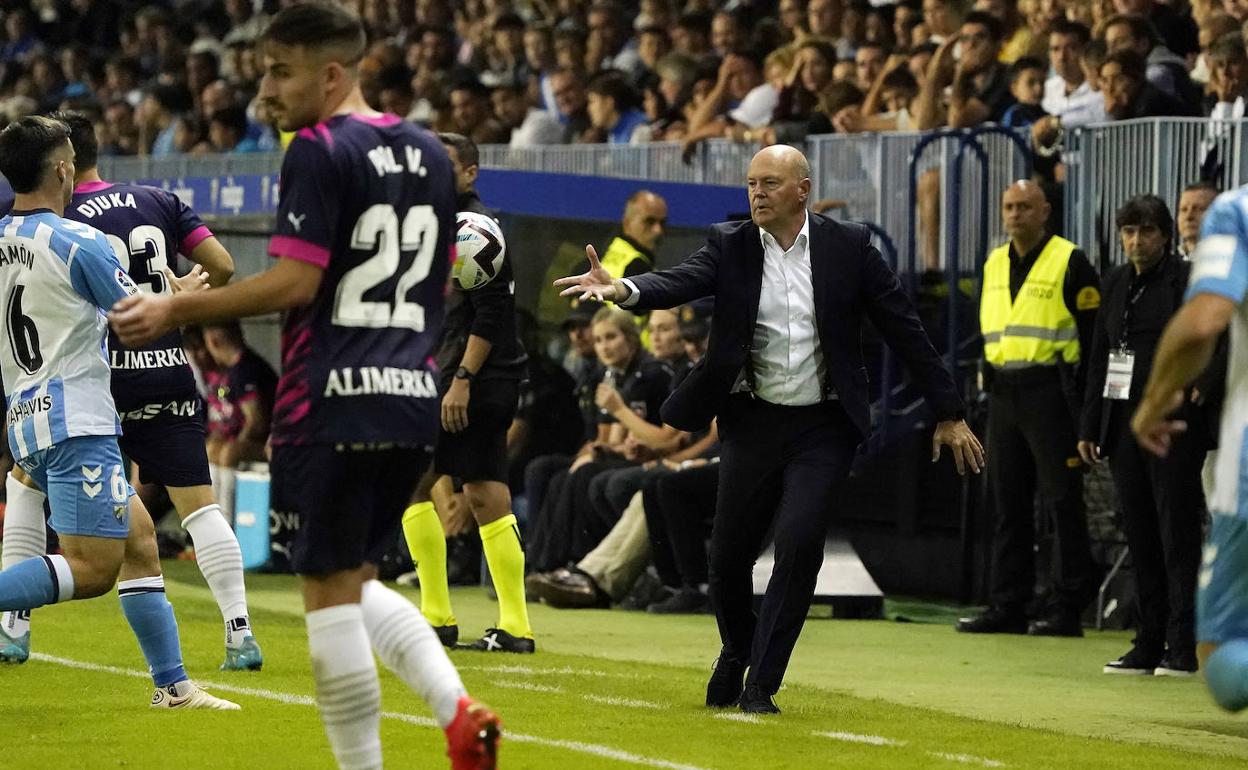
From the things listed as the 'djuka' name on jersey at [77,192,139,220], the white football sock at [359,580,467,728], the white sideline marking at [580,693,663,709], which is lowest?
the white sideline marking at [580,693,663,709]

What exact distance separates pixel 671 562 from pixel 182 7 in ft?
50.2

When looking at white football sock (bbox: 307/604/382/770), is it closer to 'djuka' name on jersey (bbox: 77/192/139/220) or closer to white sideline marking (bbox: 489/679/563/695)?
white sideline marking (bbox: 489/679/563/695)

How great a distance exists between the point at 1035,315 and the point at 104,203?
512 cm

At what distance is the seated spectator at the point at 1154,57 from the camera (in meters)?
11.7

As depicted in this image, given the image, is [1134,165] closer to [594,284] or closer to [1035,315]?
[1035,315]

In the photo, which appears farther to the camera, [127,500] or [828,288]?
[828,288]

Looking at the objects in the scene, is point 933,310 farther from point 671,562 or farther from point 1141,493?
point 1141,493

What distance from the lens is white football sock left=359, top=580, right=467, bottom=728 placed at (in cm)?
489

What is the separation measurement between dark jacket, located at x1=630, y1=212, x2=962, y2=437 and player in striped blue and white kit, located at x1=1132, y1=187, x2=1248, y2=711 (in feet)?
8.30

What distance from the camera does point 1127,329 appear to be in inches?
381

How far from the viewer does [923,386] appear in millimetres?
7484

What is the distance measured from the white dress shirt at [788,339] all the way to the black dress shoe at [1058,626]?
13.4ft

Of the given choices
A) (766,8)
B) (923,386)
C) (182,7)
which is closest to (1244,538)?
(923,386)

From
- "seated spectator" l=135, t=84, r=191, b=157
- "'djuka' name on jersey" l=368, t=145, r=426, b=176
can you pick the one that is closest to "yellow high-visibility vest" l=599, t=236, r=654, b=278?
"'djuka' name on jersey" l=368, t=145, r=426, b=176
